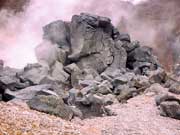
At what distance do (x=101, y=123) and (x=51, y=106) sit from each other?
4789 mm

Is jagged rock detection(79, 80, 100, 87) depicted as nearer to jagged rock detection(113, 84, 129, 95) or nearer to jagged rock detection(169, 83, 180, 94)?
jagged rock detection(113, 84, 129, 95)

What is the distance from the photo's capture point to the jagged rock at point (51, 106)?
117 feet

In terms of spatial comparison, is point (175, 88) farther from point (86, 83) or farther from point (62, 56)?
point (62, 56)

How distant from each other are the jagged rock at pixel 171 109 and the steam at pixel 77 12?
66744mm

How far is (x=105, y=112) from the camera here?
42062 mm

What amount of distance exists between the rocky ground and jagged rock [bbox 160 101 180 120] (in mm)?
805

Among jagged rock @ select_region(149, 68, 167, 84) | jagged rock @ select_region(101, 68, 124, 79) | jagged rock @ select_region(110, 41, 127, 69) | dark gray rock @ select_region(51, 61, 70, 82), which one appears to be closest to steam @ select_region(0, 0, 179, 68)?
jagged rock @ select_region(110, 41, 127, 69)

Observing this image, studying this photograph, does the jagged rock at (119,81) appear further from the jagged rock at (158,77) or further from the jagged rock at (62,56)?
the jagged rock at (62,56)

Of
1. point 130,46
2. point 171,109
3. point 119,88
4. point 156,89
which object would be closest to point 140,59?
point 130,46

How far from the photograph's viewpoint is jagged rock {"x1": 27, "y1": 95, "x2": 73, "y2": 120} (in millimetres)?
35594

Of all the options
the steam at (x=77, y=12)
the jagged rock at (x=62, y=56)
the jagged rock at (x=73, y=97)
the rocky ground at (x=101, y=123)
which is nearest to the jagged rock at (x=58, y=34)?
the jagged rock at (x=62, y=56)

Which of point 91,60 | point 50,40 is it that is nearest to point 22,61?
point 50,40

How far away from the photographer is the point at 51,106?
119 feet

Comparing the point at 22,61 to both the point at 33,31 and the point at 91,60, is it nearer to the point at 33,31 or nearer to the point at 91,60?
the point at 91,60
